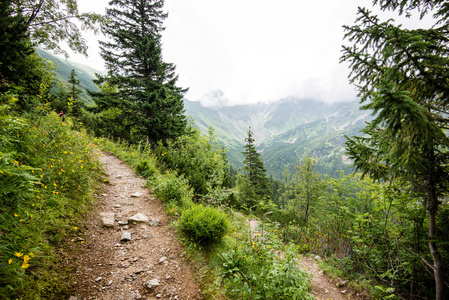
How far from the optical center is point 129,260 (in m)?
3.26

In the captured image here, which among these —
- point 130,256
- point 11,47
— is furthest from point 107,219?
point 11,47

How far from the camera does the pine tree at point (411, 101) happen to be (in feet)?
8.71

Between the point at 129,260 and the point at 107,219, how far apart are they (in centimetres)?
146

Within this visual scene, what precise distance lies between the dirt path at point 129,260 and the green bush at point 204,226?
17.4 inches

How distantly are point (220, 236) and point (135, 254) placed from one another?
1.82 m

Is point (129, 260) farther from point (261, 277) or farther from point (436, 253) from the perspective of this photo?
point (436, 253)

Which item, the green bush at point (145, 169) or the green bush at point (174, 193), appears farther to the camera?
the green bush at point (145, 169)

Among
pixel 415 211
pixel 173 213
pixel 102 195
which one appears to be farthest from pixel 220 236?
pixel 415 211

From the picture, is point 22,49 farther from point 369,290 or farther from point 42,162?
point 369,290

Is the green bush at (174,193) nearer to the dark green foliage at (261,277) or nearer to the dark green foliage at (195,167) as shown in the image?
the dark green foliage at (195,167)

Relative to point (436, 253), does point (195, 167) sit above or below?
below

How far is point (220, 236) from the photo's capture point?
391 cm

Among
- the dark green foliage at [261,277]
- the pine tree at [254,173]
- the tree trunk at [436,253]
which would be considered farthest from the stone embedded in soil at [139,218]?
the pine tree at [254,173]

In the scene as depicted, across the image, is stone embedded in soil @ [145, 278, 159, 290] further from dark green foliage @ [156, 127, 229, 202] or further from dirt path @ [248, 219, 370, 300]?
dark green foliage @ [156, 127, 229, 202]
